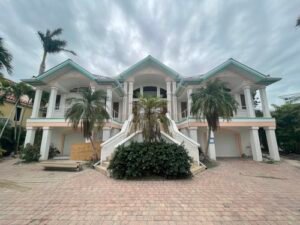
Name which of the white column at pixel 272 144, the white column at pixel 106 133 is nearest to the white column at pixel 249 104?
the white column at pixel 272 144

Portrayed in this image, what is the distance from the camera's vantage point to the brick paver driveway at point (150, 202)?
3.41 m

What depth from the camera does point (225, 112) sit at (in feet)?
31.3

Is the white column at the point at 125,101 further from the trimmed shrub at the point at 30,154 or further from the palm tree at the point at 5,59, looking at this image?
the palm tree at the point at 5,59


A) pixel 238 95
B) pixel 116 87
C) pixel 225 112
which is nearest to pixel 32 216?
pixel 225 112

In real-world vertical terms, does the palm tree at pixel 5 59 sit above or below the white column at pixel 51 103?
above

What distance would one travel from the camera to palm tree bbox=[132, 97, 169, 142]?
8008 millimetres

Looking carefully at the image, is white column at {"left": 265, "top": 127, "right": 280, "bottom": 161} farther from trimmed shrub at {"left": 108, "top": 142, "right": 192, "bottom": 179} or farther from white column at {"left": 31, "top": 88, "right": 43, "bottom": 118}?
white column at {"left": 31, "top": 88, "right": 43, "bottom": 118}

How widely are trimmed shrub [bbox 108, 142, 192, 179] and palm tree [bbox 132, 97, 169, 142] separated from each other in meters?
1.14

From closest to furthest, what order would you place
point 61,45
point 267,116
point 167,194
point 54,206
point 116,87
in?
1. point 54,206
2. point 167,194
3. point 267,116
4. point 116,87
5. point 61,45

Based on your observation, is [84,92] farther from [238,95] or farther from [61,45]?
[61,45]

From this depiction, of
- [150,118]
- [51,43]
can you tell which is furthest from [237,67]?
[51,43]

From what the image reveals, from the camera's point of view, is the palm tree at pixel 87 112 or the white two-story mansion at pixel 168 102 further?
the white two-story mansion at pixel 168 102

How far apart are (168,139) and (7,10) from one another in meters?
13.7

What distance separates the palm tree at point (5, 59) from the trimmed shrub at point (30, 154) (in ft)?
20.7
